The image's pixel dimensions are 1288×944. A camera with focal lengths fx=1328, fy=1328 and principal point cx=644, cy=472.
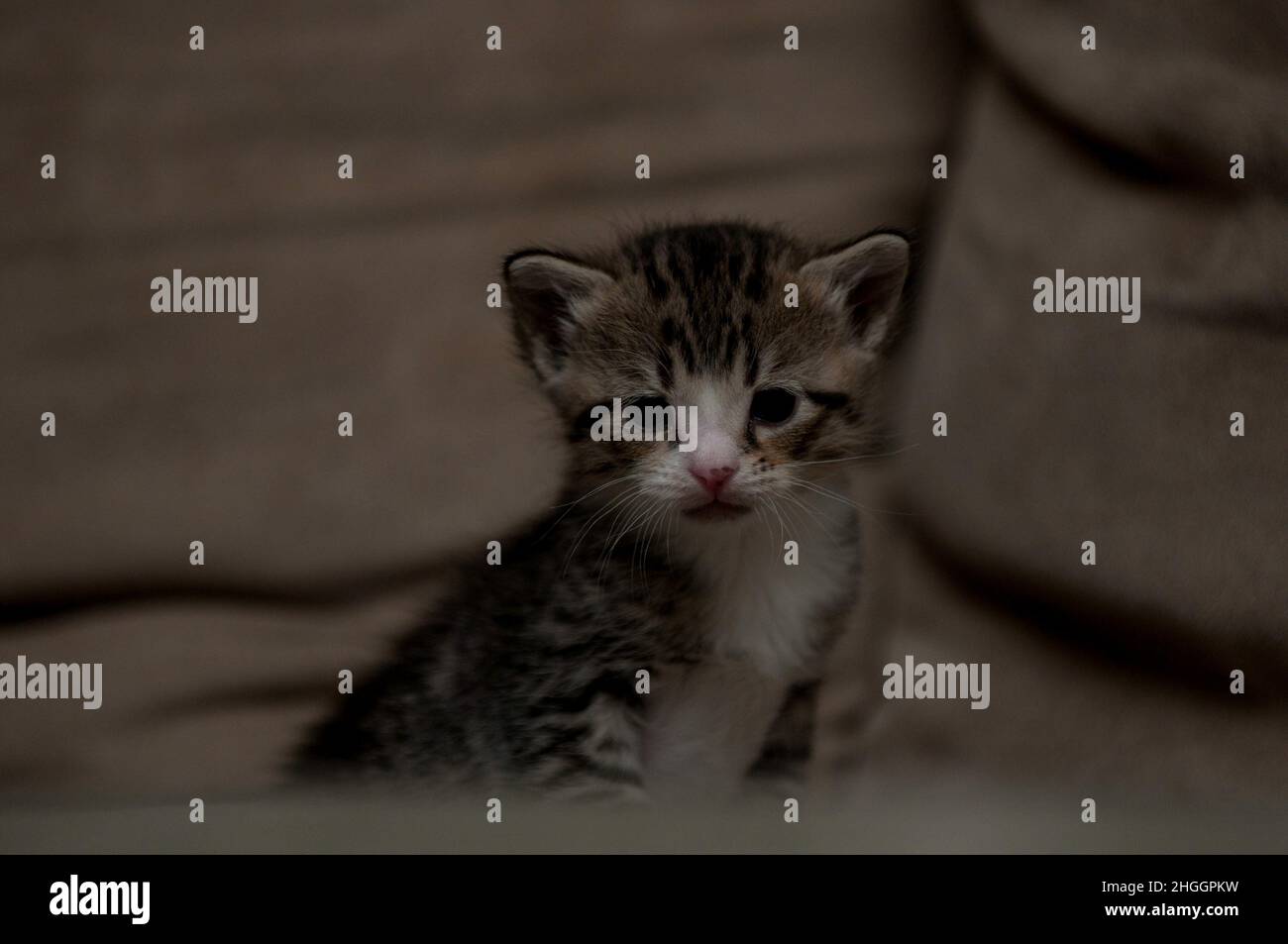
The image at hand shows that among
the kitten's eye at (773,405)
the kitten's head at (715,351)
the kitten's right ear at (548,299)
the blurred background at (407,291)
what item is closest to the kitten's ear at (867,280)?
the kitten's head at (715,351)

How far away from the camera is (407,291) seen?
261cm

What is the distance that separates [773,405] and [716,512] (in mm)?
154

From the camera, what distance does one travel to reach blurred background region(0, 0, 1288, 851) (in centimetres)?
227

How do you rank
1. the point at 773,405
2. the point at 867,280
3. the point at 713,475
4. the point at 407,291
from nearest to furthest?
the point at 713,475 → the point at 773,405 → the point at 867,280 → the point at 407,291

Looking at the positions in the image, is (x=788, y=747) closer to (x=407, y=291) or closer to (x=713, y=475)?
(x=713, y=475)

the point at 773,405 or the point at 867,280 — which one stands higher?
the point at 867,280

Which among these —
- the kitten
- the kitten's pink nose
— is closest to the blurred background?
the kitten

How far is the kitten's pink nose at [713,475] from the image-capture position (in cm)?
151

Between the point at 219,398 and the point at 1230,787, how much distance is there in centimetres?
190

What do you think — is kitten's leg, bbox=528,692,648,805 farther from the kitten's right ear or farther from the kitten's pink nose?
the kitten's right ear

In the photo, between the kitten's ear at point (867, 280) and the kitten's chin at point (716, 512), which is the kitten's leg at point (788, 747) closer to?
the kitten's chin at point (716, 512)

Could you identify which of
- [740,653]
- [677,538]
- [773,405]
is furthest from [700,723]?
[773,405]

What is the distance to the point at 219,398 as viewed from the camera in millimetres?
2607

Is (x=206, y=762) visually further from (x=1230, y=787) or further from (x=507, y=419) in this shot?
(x=1230, y=787)
